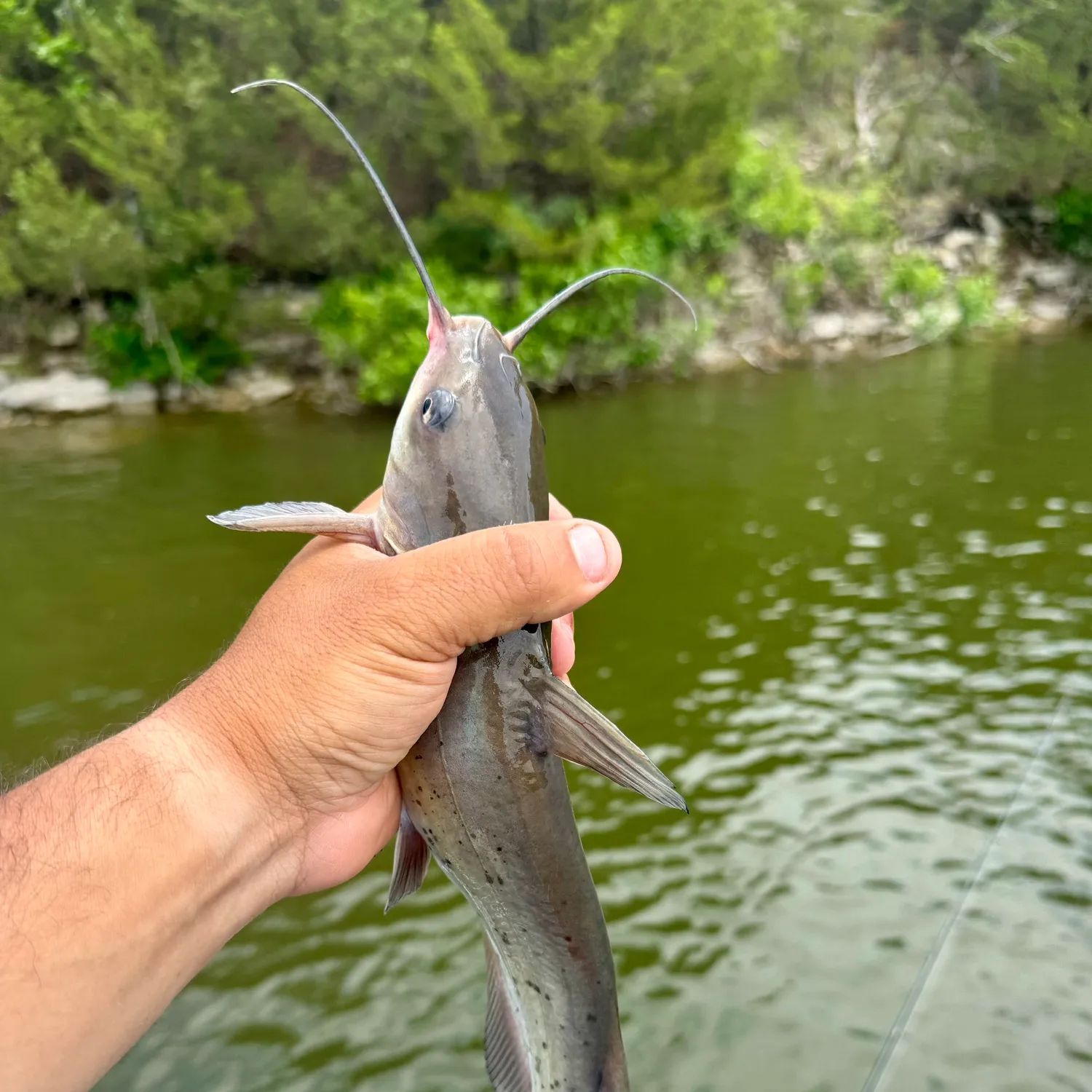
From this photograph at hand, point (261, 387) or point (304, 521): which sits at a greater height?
point (304, 521)

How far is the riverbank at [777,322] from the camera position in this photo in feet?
56.8

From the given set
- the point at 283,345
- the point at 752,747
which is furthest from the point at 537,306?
the point at 752,747

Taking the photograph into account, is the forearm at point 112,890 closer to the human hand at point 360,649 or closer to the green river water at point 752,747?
A: the human hand at point 360,649

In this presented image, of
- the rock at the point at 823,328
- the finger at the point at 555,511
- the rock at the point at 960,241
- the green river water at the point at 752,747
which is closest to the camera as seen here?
the finger at the point at 555,511

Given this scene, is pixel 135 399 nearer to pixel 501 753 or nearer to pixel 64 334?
pixel 64 334

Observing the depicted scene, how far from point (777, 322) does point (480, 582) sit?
68.5ft

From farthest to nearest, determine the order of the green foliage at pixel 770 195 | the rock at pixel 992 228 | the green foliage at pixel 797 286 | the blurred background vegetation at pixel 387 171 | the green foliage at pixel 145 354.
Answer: the rock at pixel 992 228 < the green foliage at pixel 797 286 < the green foliage at pixel 770 195 < the green foliage at pixel 145 354 < the blurred background vegetation at pixel 387 171

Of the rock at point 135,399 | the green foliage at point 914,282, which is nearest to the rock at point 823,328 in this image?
the green foliage at point 914,282

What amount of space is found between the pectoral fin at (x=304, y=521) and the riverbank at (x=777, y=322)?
610 inches

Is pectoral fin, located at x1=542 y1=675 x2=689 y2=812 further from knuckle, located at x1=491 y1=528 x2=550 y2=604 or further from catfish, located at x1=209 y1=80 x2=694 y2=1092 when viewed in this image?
knuckle, located at x1=491 y1=528 x2=550 y2=604

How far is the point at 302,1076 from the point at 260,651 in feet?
9.36

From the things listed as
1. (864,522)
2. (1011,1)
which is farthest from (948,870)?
(1011,1)

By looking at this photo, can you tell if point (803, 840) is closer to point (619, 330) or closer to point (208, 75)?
point (619, 330)

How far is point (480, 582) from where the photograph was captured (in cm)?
161
